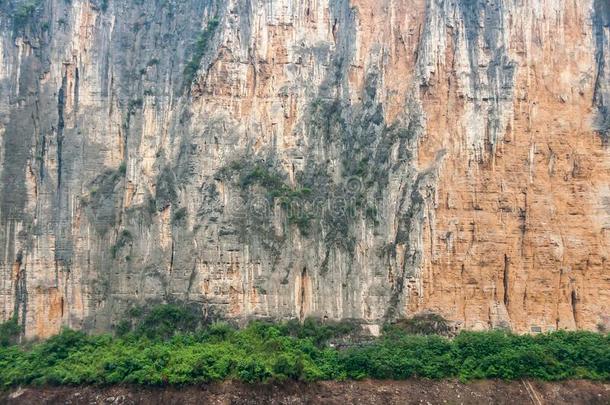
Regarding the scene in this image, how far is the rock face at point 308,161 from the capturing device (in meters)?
25.5

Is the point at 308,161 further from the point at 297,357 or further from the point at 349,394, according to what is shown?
the point at 349,394

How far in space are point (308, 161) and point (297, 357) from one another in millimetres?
7101

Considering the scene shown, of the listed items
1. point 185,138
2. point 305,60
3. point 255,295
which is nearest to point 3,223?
point 185,138

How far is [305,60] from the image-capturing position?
2783 centimetres

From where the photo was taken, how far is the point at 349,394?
22.6m

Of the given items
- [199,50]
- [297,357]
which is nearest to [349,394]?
[297,357]

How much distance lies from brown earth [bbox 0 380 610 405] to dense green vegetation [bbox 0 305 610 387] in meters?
0.29

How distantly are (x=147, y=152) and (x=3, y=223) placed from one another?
5.48 meters

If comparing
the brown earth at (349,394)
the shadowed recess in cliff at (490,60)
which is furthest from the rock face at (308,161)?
the brown earth at (349,394)

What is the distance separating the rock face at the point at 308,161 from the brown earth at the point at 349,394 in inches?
106

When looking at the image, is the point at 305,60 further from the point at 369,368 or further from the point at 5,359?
the point at 5,359

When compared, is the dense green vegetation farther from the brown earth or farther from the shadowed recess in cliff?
the shadowed recess in cliff

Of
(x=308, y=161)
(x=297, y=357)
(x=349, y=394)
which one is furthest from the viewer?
(x=308, y=161)

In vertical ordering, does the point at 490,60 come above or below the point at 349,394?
above
